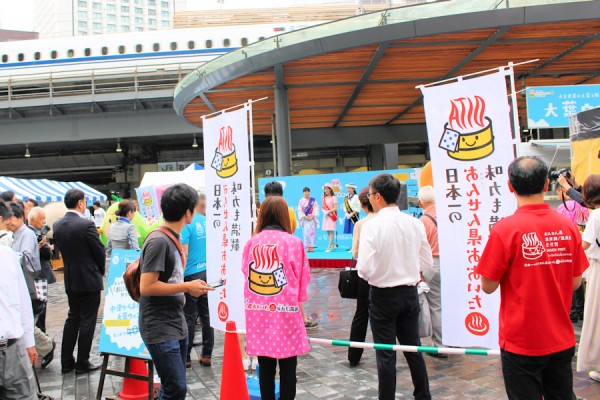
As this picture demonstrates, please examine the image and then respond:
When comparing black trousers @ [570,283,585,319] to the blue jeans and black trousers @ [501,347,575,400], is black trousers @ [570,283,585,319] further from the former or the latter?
the blue jeans

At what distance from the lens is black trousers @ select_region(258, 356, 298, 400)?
11.1 feet

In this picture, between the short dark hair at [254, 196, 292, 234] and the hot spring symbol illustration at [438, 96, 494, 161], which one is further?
the hot spring symbol illustration at [438, 96, 494, 161]

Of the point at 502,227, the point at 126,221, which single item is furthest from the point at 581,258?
the point at 126,221

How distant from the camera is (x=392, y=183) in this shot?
389 cm

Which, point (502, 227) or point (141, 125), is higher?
point (141, 125)

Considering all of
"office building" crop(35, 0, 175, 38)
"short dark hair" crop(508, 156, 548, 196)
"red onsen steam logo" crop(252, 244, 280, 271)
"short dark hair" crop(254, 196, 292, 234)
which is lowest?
"red onsen steam logo" crop(252, 244, 280, 271)

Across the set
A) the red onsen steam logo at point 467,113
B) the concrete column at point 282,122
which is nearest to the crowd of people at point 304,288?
the red onsen steam logo at point 467,113

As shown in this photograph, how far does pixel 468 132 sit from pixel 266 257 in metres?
2.04

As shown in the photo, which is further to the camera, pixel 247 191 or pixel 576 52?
pixel 576 52

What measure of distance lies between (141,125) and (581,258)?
2260cm

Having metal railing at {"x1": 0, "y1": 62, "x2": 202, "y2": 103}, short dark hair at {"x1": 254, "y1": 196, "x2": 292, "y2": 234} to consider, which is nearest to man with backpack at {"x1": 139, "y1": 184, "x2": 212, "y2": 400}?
short dark hair at {"x1": 254, "y1": 196, "x2": 292, "y2": 234}

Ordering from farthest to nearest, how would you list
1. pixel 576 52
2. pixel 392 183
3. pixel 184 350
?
pixel 576 52 → pixel 392 183 → pixel 184 350

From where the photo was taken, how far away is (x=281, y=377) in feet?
11.2

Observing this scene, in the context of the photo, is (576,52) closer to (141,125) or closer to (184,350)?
(184,350)
